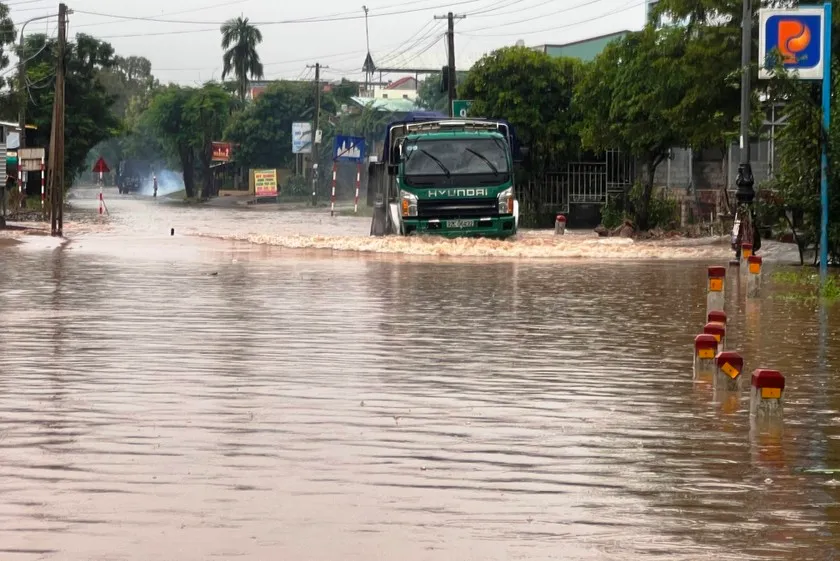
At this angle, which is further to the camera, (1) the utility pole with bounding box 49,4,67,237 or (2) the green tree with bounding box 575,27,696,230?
(1) the utility pole with bounding box 49,4,67,237

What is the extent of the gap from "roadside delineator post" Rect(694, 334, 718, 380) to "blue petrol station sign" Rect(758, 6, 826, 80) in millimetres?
10351

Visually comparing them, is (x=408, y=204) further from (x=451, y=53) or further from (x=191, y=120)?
(x=191, y=120)

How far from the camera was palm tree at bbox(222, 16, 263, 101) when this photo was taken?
109 meters

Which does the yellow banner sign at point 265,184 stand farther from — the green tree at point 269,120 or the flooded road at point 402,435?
the flooded road at point 402,435

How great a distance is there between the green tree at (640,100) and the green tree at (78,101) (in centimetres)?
3298

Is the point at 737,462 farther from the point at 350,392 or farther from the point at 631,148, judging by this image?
the point at 631,148

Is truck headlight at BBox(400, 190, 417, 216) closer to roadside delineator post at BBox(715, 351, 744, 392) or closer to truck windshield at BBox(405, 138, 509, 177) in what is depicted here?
truck windshield at BBox(405, 138, 509, 177)

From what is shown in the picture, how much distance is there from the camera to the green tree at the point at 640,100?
114 ft

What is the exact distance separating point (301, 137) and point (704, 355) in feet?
271

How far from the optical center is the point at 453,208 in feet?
100

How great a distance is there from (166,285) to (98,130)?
53.0m

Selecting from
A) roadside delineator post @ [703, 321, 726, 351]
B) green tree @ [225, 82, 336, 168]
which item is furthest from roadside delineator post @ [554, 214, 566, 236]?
green tree @ [225, 82, 336, 168]

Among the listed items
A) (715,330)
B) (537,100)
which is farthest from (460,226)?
(715,330)

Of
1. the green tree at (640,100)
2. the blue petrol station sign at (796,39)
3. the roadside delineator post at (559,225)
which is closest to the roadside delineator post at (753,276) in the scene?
the blue petrol station sign at (796,39)
